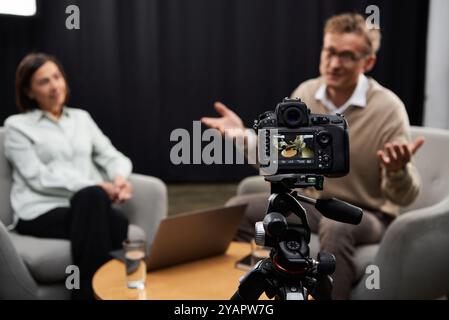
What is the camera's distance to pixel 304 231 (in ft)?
2.68

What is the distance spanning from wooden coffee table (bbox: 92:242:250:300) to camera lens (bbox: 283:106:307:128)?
719mm

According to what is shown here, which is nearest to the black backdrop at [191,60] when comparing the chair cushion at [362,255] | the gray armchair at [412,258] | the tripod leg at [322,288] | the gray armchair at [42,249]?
the gray armchair at [42,249]

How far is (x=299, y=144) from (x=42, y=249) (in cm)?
136

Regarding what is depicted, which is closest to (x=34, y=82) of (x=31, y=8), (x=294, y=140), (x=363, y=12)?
(x=31, y=8)

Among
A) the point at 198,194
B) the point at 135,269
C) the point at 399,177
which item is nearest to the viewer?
the point at 135,269

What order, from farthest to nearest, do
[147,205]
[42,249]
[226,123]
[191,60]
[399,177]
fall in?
[191,60] → [147,205] → [42,249] → [399,177] → [226,123]

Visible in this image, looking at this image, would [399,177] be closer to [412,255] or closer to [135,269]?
[412,255]

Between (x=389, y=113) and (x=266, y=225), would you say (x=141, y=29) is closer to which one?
(x=389, y=113)

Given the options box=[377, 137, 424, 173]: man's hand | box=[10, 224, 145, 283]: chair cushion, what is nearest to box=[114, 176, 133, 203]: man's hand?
box=[10, 224, 145, 283]: chair cushion

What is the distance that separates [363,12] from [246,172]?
1306mm

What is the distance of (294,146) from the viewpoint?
2.60ft

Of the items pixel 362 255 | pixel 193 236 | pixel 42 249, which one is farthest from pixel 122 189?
pixel 362 255

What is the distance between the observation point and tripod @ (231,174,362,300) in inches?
30.7

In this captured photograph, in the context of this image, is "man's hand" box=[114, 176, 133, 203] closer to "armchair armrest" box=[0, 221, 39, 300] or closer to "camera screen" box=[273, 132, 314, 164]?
"armchair armrest" box=[0, 221, 39, 300]
